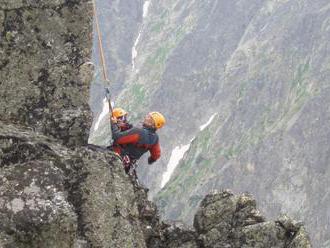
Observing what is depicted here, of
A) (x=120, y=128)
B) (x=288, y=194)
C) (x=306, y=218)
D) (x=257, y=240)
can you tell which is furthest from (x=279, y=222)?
(x=288, y=194)

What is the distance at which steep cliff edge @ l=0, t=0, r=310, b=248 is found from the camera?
42.2ft

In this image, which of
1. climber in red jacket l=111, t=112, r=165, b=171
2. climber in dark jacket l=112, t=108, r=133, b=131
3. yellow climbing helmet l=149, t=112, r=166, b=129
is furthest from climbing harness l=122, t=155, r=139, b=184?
yellow climbing helmet l=149, t=112, r=166, b=129

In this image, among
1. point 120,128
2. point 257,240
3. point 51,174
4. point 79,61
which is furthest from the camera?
point 257,240

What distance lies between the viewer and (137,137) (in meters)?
19.6

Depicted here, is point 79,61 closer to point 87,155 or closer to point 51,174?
point 87,155

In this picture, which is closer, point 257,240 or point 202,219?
point 257,240

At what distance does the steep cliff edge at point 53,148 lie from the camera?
42.2 ft

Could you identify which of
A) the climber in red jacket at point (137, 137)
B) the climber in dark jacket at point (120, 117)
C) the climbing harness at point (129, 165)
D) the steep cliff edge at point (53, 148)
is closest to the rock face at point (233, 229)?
the climbing harness at point (129, 165)

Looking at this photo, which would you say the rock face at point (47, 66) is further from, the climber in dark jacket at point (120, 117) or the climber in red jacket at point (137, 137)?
the climber in dark jacket at point (120, 117)

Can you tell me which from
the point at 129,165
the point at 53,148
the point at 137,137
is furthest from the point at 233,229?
the point at 53,148

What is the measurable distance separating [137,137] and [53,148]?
5240 millimetres

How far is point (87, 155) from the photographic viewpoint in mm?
15172

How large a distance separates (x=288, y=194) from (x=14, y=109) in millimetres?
178676

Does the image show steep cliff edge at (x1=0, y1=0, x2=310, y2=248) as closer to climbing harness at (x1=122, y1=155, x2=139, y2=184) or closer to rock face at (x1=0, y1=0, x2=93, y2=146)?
rock face at (x1=0, y1=0, x2=93, y2=146)
